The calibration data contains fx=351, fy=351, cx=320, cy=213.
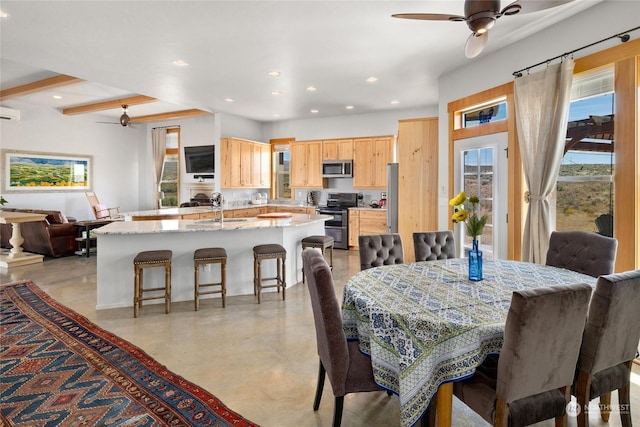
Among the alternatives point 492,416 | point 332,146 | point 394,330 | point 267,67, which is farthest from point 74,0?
point 332,146

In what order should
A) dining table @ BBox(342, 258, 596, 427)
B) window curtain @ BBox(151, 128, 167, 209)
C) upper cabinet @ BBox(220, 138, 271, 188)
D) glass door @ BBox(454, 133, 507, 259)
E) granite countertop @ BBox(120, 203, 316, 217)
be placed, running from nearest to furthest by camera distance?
dining table @ BBox(342, 258, 596, 427)
glass door @ BBox(454, 133, 507, 259)
granite countertop @ BBox(120, 203, 316, 217)
upper cabinet @ BBox(220, 138, 271, 188)
window curtain @ BBox(151, 128, 167, 209)

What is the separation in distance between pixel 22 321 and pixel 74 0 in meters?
3.05

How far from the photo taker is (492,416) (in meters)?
1.52

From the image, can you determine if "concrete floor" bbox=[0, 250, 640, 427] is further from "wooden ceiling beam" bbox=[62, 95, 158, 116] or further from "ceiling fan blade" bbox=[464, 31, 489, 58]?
"wooden ceiling beam" bbox=[62, 95, 158, 116]

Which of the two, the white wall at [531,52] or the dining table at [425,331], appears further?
the white wall at [531,52]

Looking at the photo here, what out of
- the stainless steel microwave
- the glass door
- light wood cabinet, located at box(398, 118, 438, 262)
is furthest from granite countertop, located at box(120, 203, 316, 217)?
the glass door

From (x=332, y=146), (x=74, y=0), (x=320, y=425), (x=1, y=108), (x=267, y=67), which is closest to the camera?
(x=320, y=425)

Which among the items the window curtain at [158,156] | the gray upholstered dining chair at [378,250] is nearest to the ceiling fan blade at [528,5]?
the gray upholstered dining chair at [378,250]

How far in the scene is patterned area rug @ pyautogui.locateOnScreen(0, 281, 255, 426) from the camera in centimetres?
204

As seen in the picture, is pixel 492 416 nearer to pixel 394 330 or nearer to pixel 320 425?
pixel 394 330

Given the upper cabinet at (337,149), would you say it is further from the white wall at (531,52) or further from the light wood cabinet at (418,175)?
the white wall at (531,52)

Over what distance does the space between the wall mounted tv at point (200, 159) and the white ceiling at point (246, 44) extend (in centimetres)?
243

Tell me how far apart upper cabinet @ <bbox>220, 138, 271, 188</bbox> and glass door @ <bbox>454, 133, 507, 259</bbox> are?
15.1 feet

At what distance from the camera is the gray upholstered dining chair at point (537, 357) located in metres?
1.43
